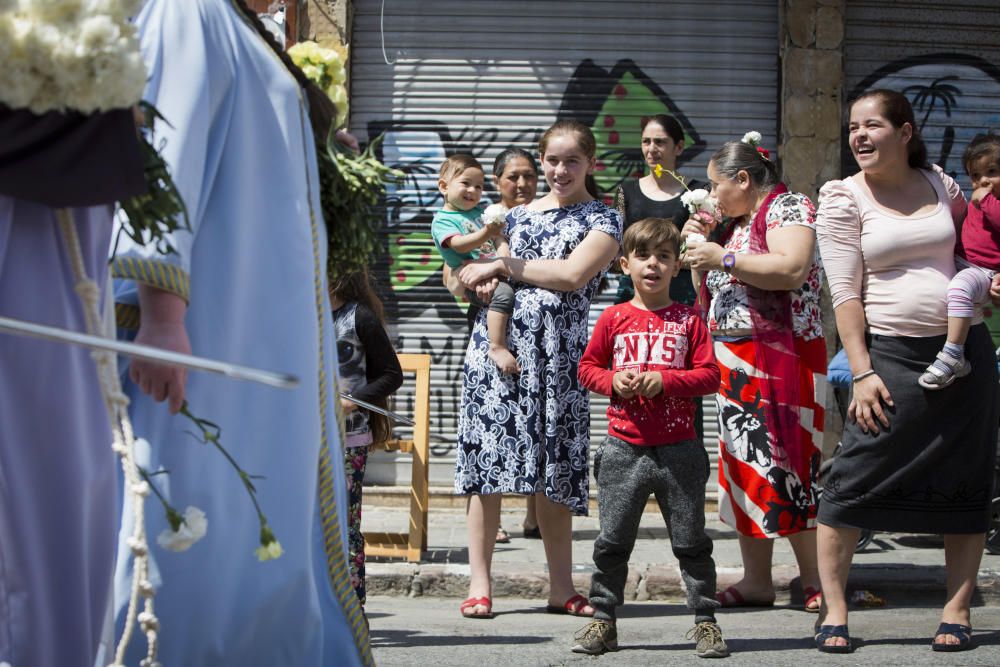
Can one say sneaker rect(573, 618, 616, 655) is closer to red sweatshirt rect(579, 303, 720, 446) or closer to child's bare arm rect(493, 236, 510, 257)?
red sweatshirt rect(579, 303, 720, 446)

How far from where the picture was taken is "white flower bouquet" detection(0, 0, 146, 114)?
242cm

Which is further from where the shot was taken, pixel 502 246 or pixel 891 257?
pixel 502 246

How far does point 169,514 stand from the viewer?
264 centimetres

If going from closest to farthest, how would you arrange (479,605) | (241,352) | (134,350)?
(134,350) < (241,352) < (479,605)

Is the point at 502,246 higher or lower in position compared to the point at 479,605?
higher

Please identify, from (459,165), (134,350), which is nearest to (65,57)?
(134,350)

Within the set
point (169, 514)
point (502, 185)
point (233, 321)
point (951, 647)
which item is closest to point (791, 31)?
point (502, 185)

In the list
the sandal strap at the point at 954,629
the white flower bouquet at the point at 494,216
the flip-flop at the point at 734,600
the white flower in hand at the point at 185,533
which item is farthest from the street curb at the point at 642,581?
the white flower in hand at the point at 185,533

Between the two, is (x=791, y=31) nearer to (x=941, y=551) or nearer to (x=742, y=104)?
(x=742, y=104)

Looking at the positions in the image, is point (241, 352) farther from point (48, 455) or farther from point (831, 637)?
point (831, 637)

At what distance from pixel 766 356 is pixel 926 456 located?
92cm

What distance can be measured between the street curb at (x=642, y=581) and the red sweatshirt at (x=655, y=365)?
1.61 meters

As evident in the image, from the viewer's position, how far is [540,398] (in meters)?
6.18

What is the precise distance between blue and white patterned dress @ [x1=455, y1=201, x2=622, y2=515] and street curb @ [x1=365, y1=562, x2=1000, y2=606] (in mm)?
794
